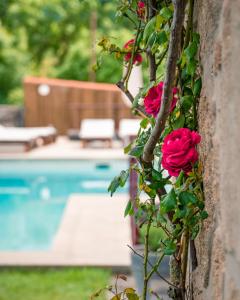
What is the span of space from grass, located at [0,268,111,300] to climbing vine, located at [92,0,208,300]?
239 cm

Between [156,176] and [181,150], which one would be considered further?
[156,176]

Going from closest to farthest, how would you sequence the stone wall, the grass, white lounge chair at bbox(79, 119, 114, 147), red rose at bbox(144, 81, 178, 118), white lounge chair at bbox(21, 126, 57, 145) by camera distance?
the stone wall, red rose at bbox(144, 81, 178, 118), the grass, white lounge chair at bbox(79, 119, 114, 147), white lounge chair at bbox(21, 126, 57, 145)

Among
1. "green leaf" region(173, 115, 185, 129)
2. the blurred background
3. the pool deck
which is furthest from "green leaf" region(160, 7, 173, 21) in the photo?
the blurred background

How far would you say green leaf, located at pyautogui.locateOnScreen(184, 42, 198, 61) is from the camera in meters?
1.27

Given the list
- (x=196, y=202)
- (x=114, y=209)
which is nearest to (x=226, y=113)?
(x=196, y=202)

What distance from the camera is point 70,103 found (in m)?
15.2

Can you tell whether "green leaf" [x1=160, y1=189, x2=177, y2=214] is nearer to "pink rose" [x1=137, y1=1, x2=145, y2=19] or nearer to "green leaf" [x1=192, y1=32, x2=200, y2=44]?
"green leaf" [x1=192, y1=32, x2=200, y2=44]

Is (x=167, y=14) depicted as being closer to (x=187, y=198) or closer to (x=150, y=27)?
(x=150, y=27)

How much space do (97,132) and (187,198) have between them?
1197 cm

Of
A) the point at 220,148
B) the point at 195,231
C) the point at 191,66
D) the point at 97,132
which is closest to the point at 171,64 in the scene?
the point at 191,66


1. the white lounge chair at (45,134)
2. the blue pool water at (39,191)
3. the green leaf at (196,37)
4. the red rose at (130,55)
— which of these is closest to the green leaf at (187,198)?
the green leaf at (196,37)

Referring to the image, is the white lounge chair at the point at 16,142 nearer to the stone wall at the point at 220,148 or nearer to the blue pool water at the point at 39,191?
the blue pool water at the point at 39,191

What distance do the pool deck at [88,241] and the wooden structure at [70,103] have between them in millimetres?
8421

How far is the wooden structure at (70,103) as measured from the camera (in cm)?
1508
